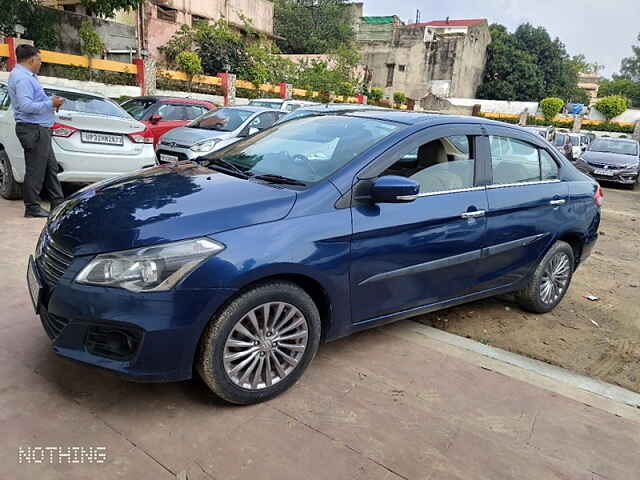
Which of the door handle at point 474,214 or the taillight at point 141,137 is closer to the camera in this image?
the door handle at point 474,214

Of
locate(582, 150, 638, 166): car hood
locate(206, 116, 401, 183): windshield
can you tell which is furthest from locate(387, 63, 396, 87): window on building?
locate(206, 116, 401, 183): windshield

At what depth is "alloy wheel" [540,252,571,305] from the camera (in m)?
4.32

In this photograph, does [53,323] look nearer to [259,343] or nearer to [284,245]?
[259,343]

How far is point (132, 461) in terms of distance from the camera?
2.26 meters

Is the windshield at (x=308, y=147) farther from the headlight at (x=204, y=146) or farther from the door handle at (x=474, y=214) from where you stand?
the headlight at (x=204, y=146)

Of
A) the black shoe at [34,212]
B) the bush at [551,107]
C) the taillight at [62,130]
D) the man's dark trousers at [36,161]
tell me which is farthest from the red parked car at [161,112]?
the bush at [551,107]

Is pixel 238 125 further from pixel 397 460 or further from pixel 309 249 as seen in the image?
pixel 397 460

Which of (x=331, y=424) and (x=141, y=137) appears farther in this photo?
(x=141, y=137)

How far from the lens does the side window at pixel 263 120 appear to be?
965 centimetres

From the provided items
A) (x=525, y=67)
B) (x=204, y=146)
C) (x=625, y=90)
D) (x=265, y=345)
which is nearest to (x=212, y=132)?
(x=204, y=146)

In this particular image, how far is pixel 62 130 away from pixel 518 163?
520cm

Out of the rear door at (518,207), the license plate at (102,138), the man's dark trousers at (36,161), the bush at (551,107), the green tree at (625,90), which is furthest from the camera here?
the green tree at (625,90)

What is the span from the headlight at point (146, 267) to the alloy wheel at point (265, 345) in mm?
420

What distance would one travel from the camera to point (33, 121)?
17.8 ft
